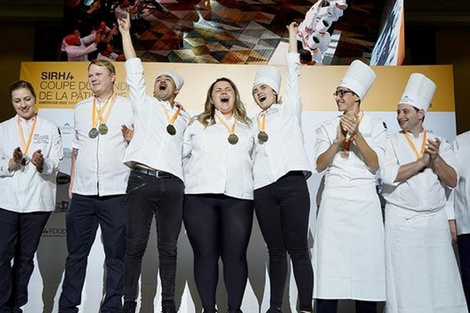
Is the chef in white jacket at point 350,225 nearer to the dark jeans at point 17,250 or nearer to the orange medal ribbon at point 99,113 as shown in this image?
the orange medal ribbon at point 99,113

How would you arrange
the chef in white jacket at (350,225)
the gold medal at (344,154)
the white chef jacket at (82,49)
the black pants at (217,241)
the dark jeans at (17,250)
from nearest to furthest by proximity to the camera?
the black pants at (217,241), the chef in white jacket at (350,225), the gold medal at (344,154), the dark jeans at (17,250), the white chef jacket at (82,49)

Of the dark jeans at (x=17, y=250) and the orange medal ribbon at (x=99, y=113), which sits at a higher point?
the orange medal ribbon at (x=99, y=113)

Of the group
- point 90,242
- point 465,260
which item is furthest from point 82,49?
point 465,260

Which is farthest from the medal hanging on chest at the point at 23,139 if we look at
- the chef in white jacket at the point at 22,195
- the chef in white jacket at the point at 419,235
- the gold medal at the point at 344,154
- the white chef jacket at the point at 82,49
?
the chef in white jacket at the point at 419,235

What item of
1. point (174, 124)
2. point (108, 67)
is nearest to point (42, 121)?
point (108, 67)

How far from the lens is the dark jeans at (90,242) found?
3.06m

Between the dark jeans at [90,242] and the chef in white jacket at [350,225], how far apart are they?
112cm

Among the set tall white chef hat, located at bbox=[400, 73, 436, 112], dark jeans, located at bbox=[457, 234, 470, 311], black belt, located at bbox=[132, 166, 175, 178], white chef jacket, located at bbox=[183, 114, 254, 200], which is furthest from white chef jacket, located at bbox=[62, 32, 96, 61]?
dark jeans, located at bbox=[457, 234, 470, 311]

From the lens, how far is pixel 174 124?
3.13 metres

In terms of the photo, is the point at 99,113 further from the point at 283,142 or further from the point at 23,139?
the point at 283,142

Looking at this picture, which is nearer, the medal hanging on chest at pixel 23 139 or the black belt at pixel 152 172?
the black belt at pixel 152 172

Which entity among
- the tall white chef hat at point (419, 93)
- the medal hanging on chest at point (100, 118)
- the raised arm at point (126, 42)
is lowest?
the medal hanging on chest at point (100, 118)

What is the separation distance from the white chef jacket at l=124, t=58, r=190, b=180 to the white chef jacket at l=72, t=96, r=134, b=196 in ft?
0.79

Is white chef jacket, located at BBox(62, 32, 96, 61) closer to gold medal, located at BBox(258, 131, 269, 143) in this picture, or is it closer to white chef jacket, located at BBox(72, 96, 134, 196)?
white chef jacket, located at BBox(72, 96, 134, 196)
